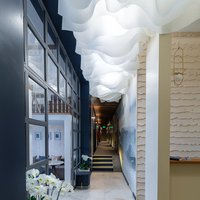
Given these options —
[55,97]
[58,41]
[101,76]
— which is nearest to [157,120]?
[55,97]

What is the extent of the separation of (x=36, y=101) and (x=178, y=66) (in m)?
2.66

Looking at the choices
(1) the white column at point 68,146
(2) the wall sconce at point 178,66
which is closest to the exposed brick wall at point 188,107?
(2) the wall sconce at point 178,66

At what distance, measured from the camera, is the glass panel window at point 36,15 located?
3035 millimetres

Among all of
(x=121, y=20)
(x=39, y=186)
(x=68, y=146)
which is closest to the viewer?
(x=39, y=186)

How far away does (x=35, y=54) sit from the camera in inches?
124

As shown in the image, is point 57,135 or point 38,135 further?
point 57,135

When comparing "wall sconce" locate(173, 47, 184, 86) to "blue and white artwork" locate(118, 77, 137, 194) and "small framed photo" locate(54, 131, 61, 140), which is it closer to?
"blue and white artwork" locate(118, 77, 137, 194)

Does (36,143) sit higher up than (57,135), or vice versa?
(36,143)

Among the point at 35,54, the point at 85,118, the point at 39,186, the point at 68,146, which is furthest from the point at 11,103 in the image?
the point at 85,118

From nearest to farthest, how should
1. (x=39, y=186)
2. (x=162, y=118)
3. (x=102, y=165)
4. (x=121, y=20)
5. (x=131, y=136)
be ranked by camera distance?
(x=39, y=186)
(x=121, y=20)
(x=162, y=118)
(x=131, y=136)
(x=102, y=165)

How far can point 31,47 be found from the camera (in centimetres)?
291

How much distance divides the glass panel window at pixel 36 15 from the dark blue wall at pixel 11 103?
6.63 feet

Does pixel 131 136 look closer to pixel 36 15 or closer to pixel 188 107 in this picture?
pixel 188 107

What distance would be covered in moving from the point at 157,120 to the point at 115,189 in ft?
16.5
